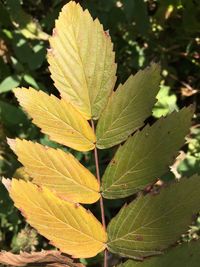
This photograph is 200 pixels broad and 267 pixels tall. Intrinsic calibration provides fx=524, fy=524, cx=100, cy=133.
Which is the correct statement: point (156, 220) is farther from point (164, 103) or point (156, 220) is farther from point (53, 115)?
point (164, 103)

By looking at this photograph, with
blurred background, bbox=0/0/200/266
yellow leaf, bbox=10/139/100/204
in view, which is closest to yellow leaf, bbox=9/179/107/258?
yellow leaf, bbox=10/139/100/204

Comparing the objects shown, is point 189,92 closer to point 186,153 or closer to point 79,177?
point 186,153

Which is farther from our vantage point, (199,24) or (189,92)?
(189,92)

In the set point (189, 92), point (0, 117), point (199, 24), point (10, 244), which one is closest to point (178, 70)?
point (189, 92)

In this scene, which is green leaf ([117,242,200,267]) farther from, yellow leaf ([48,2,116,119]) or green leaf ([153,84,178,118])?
green leaf ([153,84,178,118])

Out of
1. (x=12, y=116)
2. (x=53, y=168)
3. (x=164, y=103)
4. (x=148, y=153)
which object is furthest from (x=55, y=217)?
(x=164, y=103)

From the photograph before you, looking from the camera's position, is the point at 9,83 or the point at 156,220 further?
the point at 9,83

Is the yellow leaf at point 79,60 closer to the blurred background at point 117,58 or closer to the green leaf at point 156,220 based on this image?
the green leaf at point 156,220
